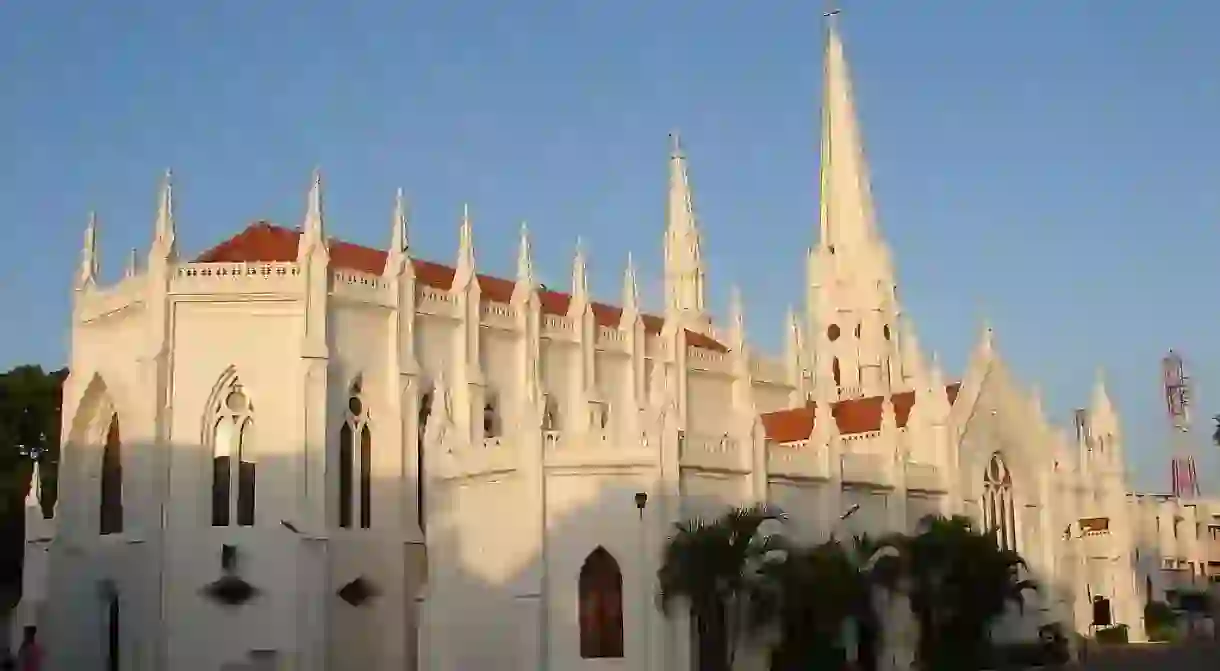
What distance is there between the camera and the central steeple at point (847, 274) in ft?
193

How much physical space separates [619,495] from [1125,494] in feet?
89.6

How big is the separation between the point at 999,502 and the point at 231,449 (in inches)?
927

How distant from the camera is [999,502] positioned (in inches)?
1695

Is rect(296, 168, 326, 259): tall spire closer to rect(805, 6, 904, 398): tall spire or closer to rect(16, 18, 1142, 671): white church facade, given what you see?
rect(16, 18, 1142, 671): white church facade

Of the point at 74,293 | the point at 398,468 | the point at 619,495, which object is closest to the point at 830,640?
the point at 619,495

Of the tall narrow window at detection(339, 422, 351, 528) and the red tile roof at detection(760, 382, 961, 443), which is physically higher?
the red tile roof at detection(760, 382, 961, 443)

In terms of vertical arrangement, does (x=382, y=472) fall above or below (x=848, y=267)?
below

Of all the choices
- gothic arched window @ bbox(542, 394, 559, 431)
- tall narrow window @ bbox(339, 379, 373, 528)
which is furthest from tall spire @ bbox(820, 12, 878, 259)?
tall narrow window @ bbox(339, 379, 373, 528)

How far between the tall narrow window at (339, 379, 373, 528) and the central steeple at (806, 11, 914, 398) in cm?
2712

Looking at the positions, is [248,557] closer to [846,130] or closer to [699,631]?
[699,631]

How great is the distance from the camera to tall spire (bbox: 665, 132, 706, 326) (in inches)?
2285

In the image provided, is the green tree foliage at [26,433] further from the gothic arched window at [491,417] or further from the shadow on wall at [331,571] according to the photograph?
the gothic arched window at [491,417]

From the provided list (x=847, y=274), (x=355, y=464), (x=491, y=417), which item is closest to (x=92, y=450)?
(x=355, y=464)

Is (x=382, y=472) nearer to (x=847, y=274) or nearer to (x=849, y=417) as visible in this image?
(x=849, y=417)
